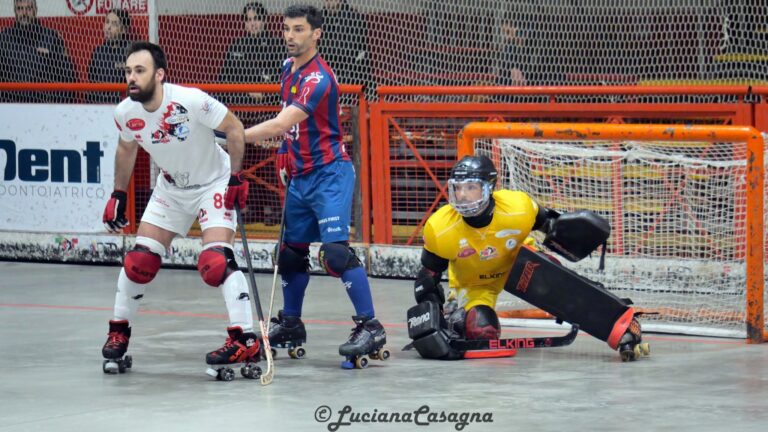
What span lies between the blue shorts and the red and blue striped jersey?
0.20 ft

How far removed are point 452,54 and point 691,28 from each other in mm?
2115

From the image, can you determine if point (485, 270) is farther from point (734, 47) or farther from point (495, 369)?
point (734, 47)

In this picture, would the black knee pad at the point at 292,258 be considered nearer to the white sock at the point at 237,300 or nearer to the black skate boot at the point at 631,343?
the white sock at the point at 237,300

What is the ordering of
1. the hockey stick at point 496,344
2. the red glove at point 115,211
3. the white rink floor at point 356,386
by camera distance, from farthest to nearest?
the hockey stick at point 496,344, the red glove at point 115,211, the white rink floor at point 356,386

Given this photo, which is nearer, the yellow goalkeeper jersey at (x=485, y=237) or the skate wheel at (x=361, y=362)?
the skate wheel at (x=361, y=362)

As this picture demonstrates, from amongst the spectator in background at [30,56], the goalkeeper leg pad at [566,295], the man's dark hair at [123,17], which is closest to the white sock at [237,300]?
the goalkeeper leg pad at [566,295]

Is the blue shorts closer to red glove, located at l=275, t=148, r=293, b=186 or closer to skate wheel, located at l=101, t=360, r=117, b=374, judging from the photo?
red glove, located at l=275, t=148, r=293, b=186

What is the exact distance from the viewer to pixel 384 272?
39.2ft

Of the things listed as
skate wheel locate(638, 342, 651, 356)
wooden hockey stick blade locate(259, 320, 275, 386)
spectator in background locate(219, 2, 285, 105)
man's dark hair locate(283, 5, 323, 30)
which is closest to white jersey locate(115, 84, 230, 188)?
man's dark hair locate(283, 5, 323, 30)

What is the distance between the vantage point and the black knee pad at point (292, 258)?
8367 millimetres

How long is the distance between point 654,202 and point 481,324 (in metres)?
2.63

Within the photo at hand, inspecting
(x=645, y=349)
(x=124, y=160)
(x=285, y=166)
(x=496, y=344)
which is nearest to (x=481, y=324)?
(x=496, y=344)

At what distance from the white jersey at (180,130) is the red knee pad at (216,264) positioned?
417 mm

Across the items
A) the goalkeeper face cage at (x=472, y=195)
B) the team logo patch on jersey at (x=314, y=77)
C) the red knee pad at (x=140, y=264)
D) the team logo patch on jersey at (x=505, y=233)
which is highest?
the team logo patch on jersey at (x=314, y=77)
